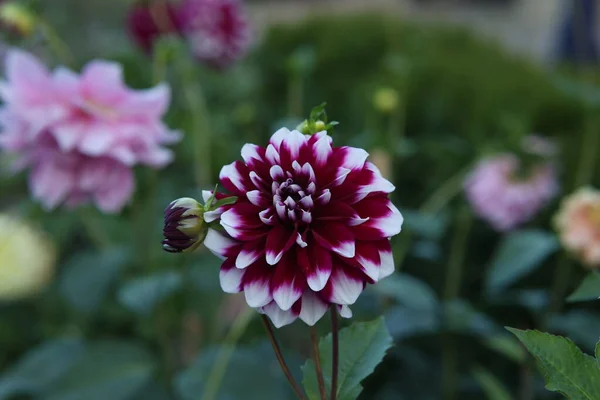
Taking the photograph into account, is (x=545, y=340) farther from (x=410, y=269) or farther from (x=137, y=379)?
(x=410, y=269)

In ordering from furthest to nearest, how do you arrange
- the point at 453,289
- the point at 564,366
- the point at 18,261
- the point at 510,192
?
the point at 18,261 < the point at 453,289 < the point at 510,192 < the point at 564,366

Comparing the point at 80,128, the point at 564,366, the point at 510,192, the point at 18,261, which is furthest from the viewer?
the point at 18,261

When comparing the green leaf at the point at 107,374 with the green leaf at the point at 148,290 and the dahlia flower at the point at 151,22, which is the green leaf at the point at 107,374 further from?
the dahlia flower at the point at 151,22

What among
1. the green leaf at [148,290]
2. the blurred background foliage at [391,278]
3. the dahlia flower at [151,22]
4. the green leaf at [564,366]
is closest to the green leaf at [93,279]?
the blurred background foliage at [391,278]

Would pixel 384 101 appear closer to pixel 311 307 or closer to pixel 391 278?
pixel 391 278

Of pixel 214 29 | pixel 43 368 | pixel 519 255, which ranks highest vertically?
pixel 214 29

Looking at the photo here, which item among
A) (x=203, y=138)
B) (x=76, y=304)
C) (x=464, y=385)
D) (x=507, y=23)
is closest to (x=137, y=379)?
(x=76, y=304)

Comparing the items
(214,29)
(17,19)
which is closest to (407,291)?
(17,19)
